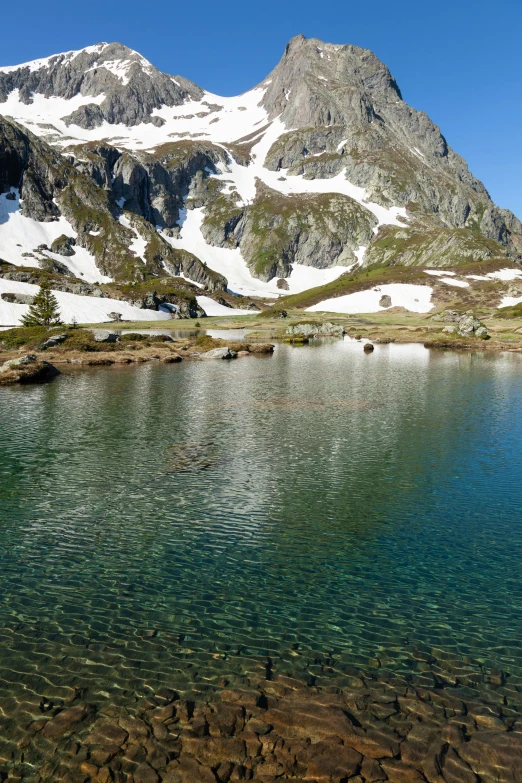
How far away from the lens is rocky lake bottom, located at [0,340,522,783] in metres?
9.70

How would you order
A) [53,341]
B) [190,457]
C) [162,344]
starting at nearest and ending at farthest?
[190,457], [53,341], [162,344]

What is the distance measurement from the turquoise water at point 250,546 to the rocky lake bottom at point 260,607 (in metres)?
0.08

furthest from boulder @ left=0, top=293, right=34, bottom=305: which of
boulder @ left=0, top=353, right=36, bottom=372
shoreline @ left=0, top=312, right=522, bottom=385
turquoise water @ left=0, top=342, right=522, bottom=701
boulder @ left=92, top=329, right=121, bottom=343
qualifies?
turquoise water @ left=0, top=342, right=522, bottom=701

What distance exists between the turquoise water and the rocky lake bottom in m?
0.08

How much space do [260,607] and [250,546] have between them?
161 inches

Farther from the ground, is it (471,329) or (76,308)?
(76,308)

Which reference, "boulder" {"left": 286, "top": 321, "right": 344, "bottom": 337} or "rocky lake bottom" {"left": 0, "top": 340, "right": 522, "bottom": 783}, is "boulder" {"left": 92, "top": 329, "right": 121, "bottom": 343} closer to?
"boulder" {"left": 286, "top": 321, "right": 344, "bottom": 337}

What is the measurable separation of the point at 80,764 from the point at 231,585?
712cm

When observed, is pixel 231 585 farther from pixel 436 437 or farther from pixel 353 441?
pixel 436 437

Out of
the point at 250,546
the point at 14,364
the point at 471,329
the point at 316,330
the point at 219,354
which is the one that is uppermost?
the point at 316,330

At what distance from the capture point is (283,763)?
9.30 metres

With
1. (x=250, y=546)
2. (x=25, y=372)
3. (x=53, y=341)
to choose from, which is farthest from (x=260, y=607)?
(x=53, y=341)

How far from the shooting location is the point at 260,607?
1466 cm

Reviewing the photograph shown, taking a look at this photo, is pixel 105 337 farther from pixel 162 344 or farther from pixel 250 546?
pixel 250 546
